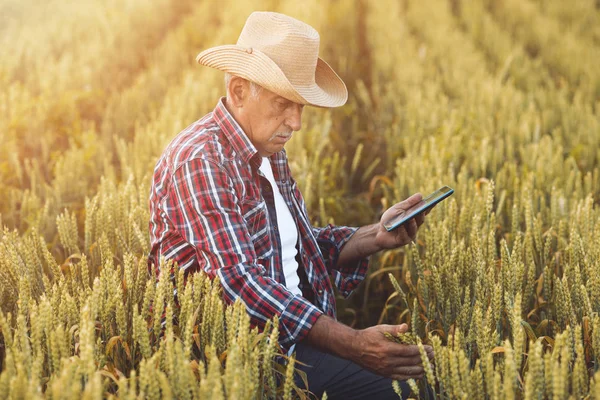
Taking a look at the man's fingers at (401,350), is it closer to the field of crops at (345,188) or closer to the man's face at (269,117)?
the field of crops at (345,188)

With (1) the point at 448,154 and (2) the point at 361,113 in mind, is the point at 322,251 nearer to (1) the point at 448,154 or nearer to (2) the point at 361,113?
(1) the point at 448,154

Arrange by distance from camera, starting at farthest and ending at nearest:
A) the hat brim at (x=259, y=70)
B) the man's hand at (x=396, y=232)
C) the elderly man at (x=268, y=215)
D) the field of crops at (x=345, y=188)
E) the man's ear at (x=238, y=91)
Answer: the man's hand at (x=396, y=232)
the man's ear at (x=238, y=91)
the hat brim at (x=259, y=70)
the elderly man at (x=268, y=215)
the field of crops at (x=345, y=188)

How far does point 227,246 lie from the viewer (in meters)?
1.68

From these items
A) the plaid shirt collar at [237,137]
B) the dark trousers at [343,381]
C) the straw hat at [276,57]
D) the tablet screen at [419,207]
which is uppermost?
the straw hat at [276,57]

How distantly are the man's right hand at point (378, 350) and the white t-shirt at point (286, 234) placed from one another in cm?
35

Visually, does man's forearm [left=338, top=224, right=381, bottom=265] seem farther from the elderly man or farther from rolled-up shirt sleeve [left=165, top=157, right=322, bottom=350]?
rolled-up shirt sleeve [left=165, top=157, right=322, bottom=350]

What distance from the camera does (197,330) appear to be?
1616 millimetres

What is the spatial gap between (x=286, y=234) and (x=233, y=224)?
326mm

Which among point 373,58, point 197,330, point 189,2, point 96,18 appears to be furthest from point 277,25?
point 189,2

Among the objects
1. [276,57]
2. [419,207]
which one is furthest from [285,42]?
[419,207]

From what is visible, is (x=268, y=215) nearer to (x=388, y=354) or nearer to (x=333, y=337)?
(x=333, y=337)

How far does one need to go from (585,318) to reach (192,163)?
1.02 meters

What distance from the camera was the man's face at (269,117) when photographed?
6.13 ft

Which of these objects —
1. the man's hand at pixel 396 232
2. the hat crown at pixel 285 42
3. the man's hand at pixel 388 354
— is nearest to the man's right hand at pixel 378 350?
the man's hand at pixel 388 354
